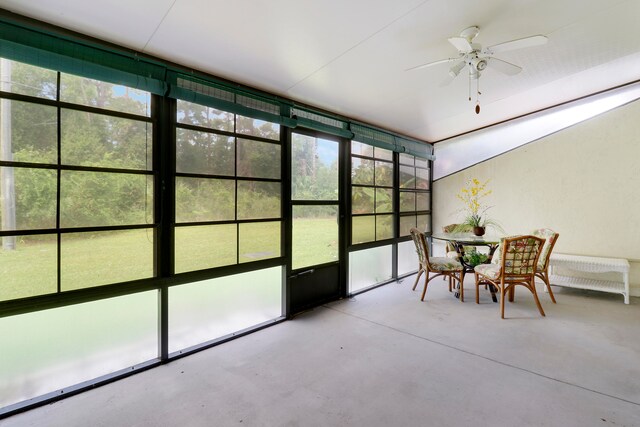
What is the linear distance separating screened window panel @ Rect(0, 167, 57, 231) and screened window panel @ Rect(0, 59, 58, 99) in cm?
48

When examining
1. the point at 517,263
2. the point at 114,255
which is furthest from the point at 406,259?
the point at 114,255

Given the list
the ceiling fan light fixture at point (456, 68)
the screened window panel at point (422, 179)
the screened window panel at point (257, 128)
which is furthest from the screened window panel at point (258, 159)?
the screened window panel at point (422, 179)

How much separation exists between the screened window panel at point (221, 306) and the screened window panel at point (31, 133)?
129 cm

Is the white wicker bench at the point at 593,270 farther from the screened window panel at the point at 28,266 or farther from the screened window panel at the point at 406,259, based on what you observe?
the screened window panel at the point at 28,266

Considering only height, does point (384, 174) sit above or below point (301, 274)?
above

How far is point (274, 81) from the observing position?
2.86m

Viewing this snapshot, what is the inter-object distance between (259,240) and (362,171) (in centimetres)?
202

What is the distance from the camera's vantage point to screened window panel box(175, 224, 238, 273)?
2.49 meters

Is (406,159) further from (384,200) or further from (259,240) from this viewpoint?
(259,240)

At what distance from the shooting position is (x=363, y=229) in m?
4.37

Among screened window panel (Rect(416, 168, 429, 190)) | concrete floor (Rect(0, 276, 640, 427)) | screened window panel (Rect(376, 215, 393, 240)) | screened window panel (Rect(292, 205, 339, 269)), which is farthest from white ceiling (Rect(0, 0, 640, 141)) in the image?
concrete floor (Rect(0, 276, 640, 427))

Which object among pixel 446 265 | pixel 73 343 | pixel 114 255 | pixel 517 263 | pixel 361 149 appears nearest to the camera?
pixel 73 343

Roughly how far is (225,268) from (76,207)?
1229 mm

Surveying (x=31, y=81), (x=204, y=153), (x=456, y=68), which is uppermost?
(x=456, y=68)
